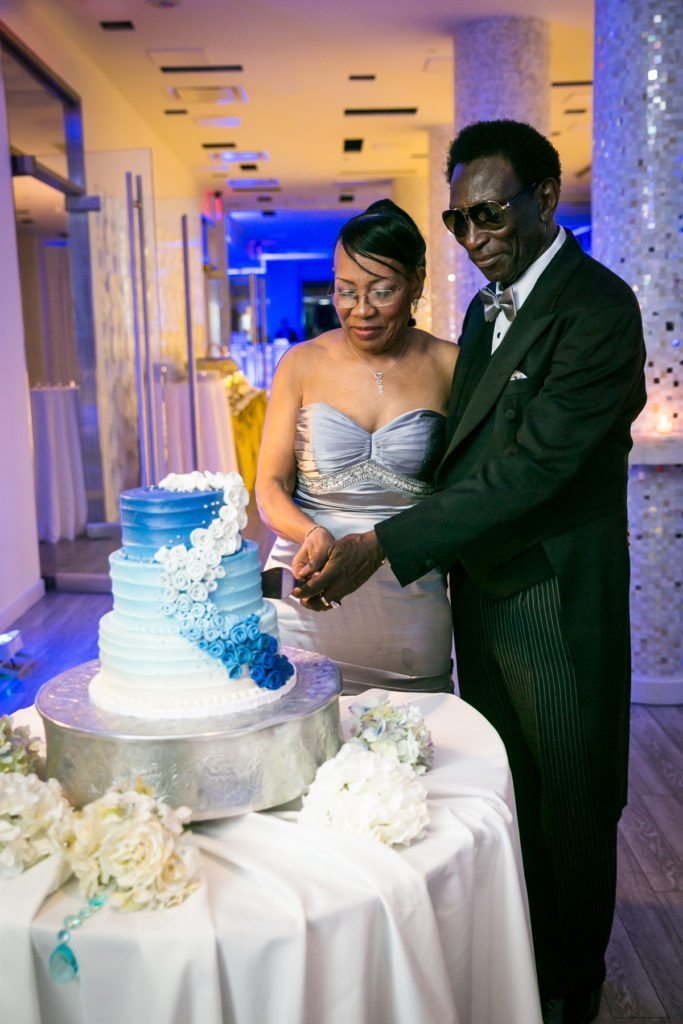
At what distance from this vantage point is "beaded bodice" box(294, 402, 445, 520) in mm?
2703

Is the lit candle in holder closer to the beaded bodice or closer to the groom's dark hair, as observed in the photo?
the beaded bodice

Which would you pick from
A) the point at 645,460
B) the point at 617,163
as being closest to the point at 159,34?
the point at 617,163

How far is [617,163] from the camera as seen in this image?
4.94 meters

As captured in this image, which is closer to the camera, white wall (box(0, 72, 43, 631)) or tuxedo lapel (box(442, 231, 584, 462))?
tuxedo lapel (box(442, 231, 584, 462))

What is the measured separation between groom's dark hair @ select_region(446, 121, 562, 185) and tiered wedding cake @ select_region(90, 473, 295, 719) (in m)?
1.03

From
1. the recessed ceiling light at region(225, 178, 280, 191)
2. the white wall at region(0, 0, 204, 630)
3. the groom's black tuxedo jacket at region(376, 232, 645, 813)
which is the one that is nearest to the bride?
the groom's black tuxedo jacket at region(376, 232, 645, 813)

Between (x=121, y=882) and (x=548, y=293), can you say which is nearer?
(x=121, y=882)

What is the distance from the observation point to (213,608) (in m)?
1.69

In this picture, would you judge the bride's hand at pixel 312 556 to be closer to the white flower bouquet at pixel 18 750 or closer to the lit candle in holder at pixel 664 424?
the white flower bouquet at pixel 18 750

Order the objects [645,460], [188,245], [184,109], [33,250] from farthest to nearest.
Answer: [33,250] → [184,109] → [188,245] → [645,460]

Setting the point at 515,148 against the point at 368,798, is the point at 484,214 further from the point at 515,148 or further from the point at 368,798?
the point at 368,798

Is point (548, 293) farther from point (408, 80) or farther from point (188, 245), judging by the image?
point (408, 80)

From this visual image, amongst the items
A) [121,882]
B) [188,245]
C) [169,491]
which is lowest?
[121,882]

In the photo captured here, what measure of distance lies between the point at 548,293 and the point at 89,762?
140 cm
